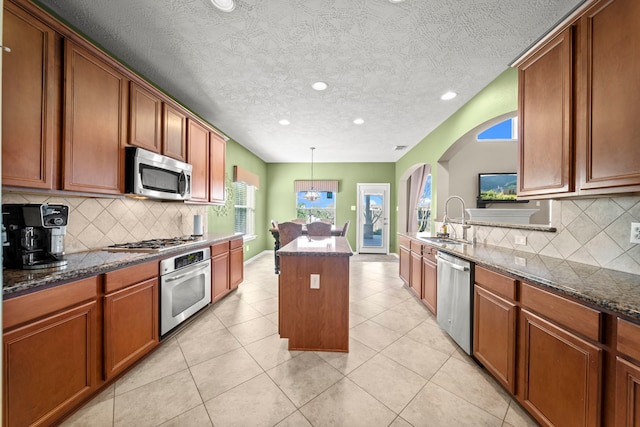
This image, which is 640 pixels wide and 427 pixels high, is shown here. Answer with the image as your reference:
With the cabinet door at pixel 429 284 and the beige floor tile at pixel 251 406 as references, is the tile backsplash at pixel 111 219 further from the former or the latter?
the cabinet door at pixel 429 284

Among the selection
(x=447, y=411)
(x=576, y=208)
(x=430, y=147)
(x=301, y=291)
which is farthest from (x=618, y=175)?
(x=430, y=147)

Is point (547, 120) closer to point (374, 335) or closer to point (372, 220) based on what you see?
point (374, 335)

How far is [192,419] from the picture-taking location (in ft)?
4.81

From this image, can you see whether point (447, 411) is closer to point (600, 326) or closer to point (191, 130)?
point (600, 326)

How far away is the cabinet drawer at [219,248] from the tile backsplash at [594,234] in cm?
325

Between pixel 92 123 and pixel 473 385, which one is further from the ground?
pixel 92 123

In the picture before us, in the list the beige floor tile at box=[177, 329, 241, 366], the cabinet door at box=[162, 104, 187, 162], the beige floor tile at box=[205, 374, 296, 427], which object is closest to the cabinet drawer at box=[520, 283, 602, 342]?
the beige floor tile at box=[205, 374, 296, 427]

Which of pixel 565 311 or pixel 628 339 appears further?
pixel 565 311

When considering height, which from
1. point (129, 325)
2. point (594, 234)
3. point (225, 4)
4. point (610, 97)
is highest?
point (225, 4)

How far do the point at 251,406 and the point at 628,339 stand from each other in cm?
193

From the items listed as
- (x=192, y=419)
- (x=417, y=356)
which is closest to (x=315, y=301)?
(x=417, y=356)

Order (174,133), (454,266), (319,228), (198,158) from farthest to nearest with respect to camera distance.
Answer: (319,228)
(198,158)
(174,133)
(454,266)

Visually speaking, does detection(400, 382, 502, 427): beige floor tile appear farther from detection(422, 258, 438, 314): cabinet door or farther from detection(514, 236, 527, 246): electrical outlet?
detection(514, 236, 527, 246): electrical outlet

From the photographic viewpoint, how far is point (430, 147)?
427cm
